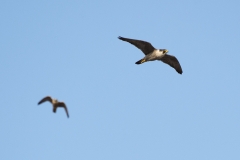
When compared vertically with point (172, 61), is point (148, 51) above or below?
below

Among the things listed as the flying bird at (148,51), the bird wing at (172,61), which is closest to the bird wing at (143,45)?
the flying bird at (148,51)

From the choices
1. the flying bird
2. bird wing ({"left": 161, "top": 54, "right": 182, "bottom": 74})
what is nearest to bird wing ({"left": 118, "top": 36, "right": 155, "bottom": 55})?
the flying bird

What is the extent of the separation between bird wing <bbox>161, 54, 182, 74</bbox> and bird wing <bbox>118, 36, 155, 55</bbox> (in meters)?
3.36

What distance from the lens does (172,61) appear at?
44250mm

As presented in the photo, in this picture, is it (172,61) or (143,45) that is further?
(172,61)

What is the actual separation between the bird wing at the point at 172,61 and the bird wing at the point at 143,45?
3358 millimetres

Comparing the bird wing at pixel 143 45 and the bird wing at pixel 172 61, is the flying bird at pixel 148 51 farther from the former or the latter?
the bird wing at pixel 172 61

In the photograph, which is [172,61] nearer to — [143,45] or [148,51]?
[148,51]

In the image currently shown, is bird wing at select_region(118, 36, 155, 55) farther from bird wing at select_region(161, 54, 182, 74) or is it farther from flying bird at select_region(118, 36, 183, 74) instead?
bird wing at select_region(161, 54, 182, 74)

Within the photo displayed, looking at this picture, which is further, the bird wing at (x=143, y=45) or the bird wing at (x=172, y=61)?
the bird wing at (x=172, y=61)

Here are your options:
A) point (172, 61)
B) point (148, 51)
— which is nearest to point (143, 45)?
point (148, 51)

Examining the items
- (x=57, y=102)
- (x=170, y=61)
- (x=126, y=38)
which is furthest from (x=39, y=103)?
(x=170, y=61)

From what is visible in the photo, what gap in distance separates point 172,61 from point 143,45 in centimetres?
551

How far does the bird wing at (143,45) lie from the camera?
3984 centimetres
